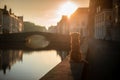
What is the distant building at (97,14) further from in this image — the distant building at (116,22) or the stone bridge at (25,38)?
the distant building at (116,22)

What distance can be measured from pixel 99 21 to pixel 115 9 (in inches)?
700

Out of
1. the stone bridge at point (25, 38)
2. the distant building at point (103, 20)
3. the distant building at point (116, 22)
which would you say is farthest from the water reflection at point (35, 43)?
the distant building at point (116, 22)

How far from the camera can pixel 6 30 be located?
108062 mm

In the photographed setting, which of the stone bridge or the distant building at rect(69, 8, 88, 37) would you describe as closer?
the stone bridge

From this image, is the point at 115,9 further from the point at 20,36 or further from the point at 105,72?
the point at 20,36

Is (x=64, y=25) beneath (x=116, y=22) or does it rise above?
→ above

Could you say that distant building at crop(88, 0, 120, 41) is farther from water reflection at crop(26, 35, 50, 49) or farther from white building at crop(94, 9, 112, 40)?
water reflection at crop(26, 35, 50, 49)

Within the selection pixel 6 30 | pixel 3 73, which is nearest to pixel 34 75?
pixel 3 73

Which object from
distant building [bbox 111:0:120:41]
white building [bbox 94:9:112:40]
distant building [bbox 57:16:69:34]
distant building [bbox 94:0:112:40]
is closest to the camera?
distant building [bbox 111:0:120:41]

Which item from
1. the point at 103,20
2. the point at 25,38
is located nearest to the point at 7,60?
the point at 103,20

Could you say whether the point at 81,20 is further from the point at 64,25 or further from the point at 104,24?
the point at 104,24

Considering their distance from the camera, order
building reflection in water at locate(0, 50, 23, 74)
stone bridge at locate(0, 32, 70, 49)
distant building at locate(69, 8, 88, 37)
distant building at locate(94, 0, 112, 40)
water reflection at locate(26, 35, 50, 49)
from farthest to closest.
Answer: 1. distant building at locate(69, 8, 88, 37)
2. stone bridge at locate(0, 32, 70, 49)
3. water reflection at locate(26, 35, 50, 49)
4. distant building at locate(94, 0, 112, 40)
5. building reflection in water at locate(0, 50, 23, 74)

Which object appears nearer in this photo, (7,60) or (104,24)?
(7,60)

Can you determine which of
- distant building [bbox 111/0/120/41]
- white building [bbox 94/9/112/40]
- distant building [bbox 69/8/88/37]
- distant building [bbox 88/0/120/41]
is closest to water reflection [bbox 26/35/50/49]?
distant building [bbox 69/8/88/37]
